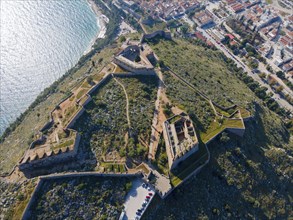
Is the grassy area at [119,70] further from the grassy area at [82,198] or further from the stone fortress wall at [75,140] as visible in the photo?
the grassy area at [82,198]

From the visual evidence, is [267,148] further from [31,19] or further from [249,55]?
[31,19]

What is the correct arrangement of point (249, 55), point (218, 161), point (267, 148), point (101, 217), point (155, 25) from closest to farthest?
point (101, 217)
point (218, 161)
point (267, 148)
point (249, 55)
point (155, 25)

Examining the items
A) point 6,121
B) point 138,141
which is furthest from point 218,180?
point 6,121

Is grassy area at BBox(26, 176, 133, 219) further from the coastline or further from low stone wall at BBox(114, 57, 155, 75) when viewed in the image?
the coastline

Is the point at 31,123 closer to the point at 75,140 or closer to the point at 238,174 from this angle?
the point at 75,140

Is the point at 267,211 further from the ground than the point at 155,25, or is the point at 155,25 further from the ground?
the point at 155,25

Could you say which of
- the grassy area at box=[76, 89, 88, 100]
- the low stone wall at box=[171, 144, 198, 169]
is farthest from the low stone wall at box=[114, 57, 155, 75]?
the low stone wall at box=[171, 144, 198, 169]

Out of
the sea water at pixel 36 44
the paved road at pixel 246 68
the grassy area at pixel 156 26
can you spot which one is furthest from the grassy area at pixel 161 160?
the grassy area at pixel 156 26
